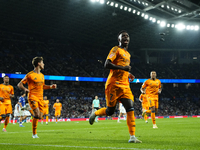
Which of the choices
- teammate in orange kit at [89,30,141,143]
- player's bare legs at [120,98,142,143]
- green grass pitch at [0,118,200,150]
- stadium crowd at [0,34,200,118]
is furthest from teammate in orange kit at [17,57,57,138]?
stadium crowd at [0,34,200,118]

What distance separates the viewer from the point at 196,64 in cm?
4728

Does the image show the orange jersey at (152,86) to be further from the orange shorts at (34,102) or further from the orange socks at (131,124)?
the orange socks at (131,124)

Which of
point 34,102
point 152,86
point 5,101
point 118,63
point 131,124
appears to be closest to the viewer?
point 131,124

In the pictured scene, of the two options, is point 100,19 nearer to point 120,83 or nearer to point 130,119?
point 120,83

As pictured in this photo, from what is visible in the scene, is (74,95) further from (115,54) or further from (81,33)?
(115,54)

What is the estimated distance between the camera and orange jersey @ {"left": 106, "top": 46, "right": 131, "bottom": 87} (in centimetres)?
570

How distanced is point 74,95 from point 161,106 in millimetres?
13903

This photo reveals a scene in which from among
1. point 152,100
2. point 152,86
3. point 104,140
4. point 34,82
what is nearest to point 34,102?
point 34,82

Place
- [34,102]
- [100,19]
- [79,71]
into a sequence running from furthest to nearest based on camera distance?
[79,71]
[100,19]
[34,102]

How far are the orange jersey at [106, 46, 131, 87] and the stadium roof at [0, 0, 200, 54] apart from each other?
20929 millimetres

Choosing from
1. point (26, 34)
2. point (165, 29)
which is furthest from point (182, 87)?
point (26, 34)

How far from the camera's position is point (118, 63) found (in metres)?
5.88

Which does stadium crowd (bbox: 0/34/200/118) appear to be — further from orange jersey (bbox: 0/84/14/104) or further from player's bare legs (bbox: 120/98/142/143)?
player's bare legs (bbox: 120/98/142/143)

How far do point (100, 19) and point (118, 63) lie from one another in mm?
27945
